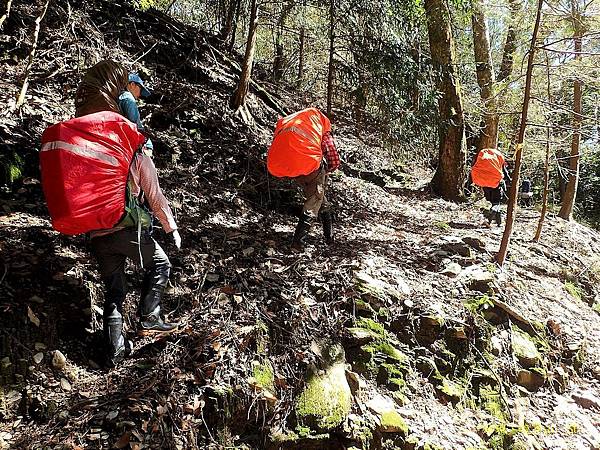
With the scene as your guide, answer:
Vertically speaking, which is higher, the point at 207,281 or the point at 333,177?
the point at 333,177

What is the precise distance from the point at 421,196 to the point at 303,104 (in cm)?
385

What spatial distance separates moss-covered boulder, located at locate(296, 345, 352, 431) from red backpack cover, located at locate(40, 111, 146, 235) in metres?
2.13

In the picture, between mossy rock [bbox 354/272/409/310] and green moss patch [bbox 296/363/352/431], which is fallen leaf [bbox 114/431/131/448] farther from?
mossy rock [bbox 354/272/409/310]

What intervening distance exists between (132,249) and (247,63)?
5094 millimetres

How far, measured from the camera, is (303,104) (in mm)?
10758

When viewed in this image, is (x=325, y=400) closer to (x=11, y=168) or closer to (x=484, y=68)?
(x=11, y=168)

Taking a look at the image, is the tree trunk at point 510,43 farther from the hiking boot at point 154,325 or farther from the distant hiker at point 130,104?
the hiking boot at point 154,325

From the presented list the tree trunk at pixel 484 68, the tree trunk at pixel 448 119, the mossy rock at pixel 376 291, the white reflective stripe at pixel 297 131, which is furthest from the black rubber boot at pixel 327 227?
the tree trunk at pixel 484 68

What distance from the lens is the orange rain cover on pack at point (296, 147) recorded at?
4.92 m

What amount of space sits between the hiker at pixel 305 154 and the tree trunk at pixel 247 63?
2803 millimetres

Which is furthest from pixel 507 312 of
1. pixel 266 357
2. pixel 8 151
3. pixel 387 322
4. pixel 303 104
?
pixel 303 104

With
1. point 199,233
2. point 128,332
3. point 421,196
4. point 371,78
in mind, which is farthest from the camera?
point 421,196

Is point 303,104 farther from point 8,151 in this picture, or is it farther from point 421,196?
point 8,151

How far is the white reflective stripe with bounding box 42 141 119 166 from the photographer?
2.76 meters
